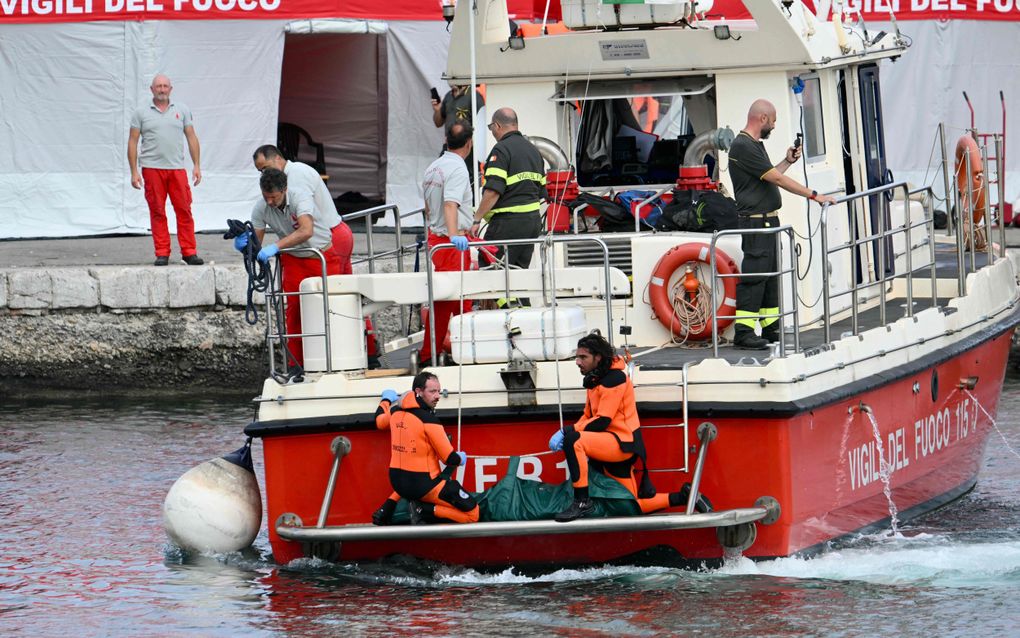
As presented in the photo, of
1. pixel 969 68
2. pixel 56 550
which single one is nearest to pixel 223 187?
pixel 969 68

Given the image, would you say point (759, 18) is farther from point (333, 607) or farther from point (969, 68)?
point (969, 68)

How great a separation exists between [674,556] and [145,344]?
695 centimetres

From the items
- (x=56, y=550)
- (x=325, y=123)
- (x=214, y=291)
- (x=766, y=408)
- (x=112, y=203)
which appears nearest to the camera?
(x=766, y=408)

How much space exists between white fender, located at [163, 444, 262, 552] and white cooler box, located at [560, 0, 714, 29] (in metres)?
3.03

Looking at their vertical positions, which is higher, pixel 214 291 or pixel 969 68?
pixel 969 68

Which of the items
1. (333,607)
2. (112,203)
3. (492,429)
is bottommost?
(333,607)

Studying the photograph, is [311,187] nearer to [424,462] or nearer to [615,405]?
[424,462]

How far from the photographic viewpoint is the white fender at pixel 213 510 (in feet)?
28.7

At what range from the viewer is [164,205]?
568 inches

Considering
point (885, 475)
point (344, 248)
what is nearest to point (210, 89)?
point (344, 248)

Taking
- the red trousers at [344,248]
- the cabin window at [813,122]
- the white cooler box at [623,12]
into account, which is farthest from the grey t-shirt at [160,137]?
the cabin window at [813,122]

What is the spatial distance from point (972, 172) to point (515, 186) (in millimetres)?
3314

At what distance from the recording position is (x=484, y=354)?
27.0ft

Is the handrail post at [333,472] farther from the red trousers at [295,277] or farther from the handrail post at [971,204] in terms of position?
the handrail post at [971,204]
